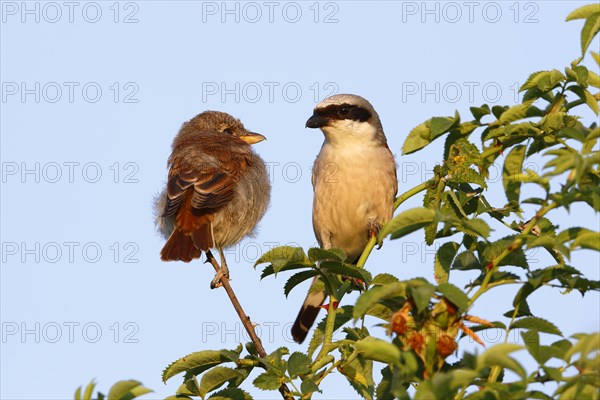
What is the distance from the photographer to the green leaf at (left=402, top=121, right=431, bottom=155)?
2.92m

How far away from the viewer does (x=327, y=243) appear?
618cm

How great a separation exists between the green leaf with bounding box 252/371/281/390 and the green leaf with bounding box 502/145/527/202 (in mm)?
876

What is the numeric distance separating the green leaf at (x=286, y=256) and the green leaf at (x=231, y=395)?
0.41 m

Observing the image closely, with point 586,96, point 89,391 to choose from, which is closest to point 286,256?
point 89,391

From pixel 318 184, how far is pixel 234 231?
0.67 m

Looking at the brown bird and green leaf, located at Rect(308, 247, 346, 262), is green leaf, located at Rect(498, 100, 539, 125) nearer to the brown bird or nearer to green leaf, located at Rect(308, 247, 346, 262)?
green leaf, located at Rect(308, 247, 346, 262)

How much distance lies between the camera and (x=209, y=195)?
18.9 ft

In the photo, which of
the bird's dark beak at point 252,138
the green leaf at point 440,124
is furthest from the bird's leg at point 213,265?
the green leaf at point 440,124

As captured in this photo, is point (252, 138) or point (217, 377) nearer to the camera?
point (217, 377)

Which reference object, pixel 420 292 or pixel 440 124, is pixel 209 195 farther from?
pixel 420 292

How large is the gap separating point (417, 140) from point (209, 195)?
300 centimetres

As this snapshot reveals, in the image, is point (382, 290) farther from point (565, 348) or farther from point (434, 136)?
point (434, 136)

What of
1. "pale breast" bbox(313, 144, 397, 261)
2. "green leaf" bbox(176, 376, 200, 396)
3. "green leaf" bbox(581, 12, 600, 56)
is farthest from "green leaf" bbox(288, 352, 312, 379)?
"pale breast" bbox(313, 144, 397, 261)

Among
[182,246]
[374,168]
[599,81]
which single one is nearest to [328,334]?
[599,81]
